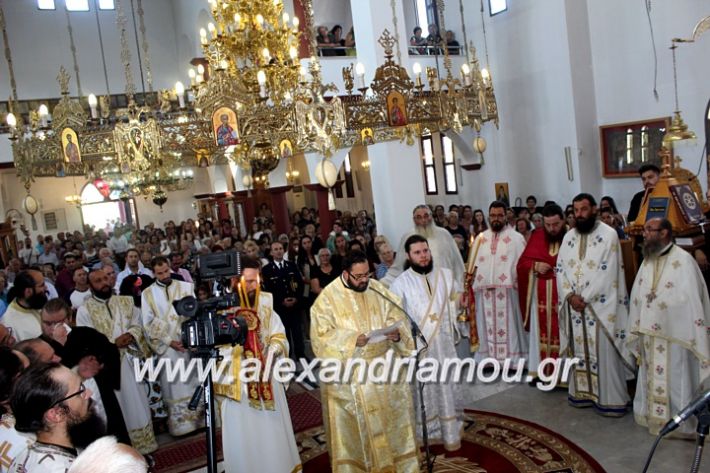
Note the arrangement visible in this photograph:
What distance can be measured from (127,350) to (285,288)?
2219mm

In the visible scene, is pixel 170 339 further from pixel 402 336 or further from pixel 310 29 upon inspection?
pixel 310 29

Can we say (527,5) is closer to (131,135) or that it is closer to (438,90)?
(438,90)

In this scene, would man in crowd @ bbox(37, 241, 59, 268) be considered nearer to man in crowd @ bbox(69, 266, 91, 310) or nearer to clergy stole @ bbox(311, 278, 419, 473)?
man in crowd @ bbox(69, 266, 91, 310)

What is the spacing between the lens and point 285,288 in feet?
26.1

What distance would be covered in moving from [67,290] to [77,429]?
26.7 ft

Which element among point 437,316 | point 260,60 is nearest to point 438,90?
point 260,60

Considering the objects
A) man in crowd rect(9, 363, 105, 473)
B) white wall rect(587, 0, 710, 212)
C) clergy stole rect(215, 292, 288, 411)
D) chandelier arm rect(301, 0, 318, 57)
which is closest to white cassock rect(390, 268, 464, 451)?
clergy stole rect(215, 292, 288, 411)

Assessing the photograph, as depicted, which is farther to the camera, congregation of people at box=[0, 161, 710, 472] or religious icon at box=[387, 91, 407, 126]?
religious icon at box=[387, 91, 407, 126]

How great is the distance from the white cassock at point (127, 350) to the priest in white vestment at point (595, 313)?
4.09 metres

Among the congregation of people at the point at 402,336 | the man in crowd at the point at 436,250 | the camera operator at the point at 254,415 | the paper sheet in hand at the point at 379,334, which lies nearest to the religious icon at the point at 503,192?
the man in crowd at the point at 436,250

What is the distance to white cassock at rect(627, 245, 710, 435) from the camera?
496 centimetres

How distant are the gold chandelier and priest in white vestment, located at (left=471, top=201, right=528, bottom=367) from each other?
1553mm

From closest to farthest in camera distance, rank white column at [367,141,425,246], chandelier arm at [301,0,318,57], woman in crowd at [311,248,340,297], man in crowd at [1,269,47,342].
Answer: man in crowd at [1,269,47,342]
chandelier arm at [301,0,318,57]
woman in crowd at [311,248,340,297]
white column at [367,141,425,246]

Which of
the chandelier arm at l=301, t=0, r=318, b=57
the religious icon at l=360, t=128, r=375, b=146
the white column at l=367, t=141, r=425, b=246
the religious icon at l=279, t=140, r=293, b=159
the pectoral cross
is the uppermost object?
the chandelier arm at l=301, t=0, r=318, b=57
